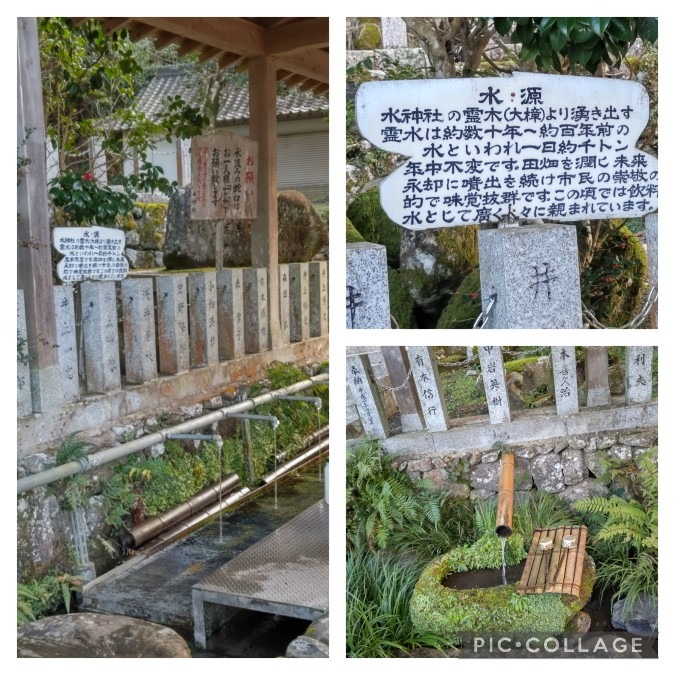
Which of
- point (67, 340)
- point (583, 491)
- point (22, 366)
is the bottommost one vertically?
point (583, 491)

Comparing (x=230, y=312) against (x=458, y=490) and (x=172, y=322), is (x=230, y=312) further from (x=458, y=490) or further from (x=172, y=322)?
(x=458, y=490)

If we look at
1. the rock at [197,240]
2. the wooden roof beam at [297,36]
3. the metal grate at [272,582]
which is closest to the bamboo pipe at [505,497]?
the metal grate at [272,582]

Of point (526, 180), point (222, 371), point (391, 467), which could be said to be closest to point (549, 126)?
point (526, 180)

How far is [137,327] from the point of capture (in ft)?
16.8

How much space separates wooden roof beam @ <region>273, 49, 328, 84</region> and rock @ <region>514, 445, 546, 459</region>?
4.13 m

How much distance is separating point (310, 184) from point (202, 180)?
4560mm

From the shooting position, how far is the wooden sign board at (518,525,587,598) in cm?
321

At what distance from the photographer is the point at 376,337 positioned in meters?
2.84

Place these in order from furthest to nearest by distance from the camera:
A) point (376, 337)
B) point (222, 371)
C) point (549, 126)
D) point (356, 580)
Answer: point (222, 371), point (356, 580), point (549, 126), point (376, 337)

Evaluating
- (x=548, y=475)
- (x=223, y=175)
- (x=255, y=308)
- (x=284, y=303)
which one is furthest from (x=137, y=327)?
(x=548, y=475)

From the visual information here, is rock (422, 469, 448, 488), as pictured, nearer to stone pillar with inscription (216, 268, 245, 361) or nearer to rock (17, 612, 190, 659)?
rock (17, 612, 190, 659)

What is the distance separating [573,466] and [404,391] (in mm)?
777

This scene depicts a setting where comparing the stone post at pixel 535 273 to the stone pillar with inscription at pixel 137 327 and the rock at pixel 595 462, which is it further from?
the stone pillar with inscription at pixel 137 327
